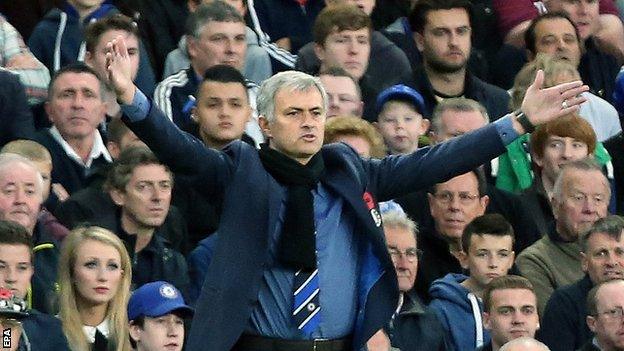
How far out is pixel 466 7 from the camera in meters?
11.8

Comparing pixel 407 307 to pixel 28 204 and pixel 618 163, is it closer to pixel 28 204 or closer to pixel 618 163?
pixel 28 204

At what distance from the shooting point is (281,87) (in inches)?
263

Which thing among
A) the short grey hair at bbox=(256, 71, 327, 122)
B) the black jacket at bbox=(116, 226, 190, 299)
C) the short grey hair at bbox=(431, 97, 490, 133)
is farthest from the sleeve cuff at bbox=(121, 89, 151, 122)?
the short grey hair at bbox=(431, 97, 490, 133)

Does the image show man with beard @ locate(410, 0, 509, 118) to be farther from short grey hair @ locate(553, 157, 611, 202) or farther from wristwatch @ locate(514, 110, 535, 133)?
wristwatch @ locate(514, 110, 535, 133)

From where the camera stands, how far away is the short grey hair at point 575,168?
33.2ft

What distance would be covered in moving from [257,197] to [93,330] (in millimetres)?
2100

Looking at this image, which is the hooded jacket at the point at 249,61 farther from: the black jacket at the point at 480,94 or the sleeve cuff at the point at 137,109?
the sleeve cuff at the point at 137,109

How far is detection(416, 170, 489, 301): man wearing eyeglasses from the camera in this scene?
33.1 ft

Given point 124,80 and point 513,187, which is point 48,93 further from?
point 124,80


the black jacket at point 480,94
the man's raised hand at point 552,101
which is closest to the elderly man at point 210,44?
the black jacket at point 480,94

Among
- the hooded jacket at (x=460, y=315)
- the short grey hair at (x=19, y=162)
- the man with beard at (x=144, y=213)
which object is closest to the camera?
the short grey hair at (x=19, y=162)

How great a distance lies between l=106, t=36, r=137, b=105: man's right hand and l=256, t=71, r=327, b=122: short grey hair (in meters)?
0.53

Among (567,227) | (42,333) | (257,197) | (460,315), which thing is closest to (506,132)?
(257,197)

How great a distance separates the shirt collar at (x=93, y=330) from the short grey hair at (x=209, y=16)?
10.0 feet
